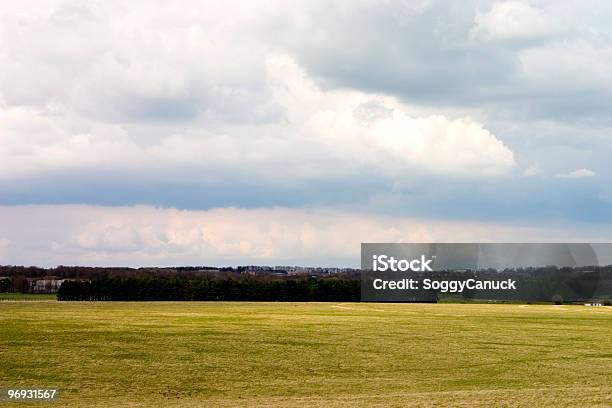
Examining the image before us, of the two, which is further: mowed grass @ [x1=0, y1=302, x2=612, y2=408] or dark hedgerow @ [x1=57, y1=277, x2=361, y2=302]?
dark hedgerow @ [x1=57, y1=277, x2=361, y2=302]

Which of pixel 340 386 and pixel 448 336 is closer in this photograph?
pixel 340 386

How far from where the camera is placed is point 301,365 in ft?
131

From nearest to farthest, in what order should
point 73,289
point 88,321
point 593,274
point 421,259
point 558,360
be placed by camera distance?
point 558,360 < point 88,321 < point 421,259 < point 593,274 < point 73,289

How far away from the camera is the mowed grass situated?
30.4m

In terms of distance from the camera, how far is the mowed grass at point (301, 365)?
30422 millimetres

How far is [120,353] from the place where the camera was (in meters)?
42.2

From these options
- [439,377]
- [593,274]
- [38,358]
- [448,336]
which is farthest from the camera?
[593,274]

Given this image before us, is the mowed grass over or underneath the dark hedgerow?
underneath

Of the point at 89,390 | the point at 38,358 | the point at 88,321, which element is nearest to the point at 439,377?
the point at 89,390

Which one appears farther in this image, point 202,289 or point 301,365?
point 202,289

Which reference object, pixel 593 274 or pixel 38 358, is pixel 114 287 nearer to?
pixel 593 274

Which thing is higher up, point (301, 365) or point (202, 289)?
point (202, 289)

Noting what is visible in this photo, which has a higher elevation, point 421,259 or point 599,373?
point 421,259

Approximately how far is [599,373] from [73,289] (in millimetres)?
123202
